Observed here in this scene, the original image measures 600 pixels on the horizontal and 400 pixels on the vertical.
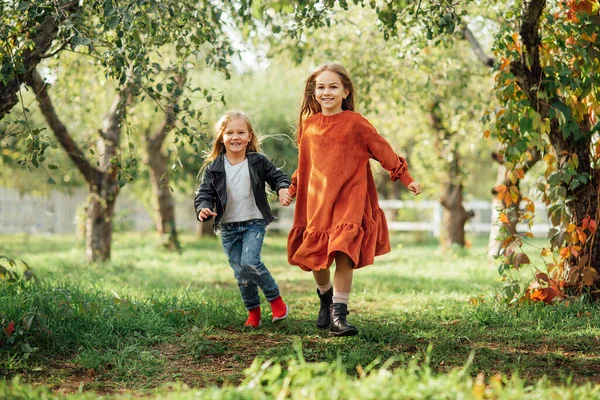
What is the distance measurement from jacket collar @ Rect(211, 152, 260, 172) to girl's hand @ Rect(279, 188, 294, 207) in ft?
1.09

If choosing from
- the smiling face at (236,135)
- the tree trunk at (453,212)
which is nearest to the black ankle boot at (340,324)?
the smiling face at (236,135)

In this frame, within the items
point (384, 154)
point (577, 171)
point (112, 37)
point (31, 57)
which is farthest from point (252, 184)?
point (577, 171)

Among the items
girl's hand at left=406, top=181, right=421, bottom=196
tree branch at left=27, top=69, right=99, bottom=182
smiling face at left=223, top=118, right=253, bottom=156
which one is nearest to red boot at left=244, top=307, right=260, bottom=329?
smiling face at left=223, top=118, right=253, bottom=156

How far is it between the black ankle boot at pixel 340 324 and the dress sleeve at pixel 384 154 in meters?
0.88

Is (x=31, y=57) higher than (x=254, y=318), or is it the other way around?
(x=31, y=57)

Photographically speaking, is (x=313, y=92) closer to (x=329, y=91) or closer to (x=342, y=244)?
(x=329, y=91)

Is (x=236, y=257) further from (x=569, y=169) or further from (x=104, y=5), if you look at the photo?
(x=569, y=169)

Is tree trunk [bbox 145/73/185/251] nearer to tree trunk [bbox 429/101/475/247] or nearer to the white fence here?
tree trunk [bbox 429/101/475/247]

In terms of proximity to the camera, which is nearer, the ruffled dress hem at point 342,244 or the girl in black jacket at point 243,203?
the ruffled dress hem at point 342,244

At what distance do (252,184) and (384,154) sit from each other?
0.99 m

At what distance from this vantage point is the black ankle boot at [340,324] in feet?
13.7

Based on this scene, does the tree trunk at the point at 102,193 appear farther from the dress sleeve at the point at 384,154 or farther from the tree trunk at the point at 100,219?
the dress sleeve at the point at 384,154

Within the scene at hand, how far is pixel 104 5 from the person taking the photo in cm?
395

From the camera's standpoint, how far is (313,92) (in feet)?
15.5
